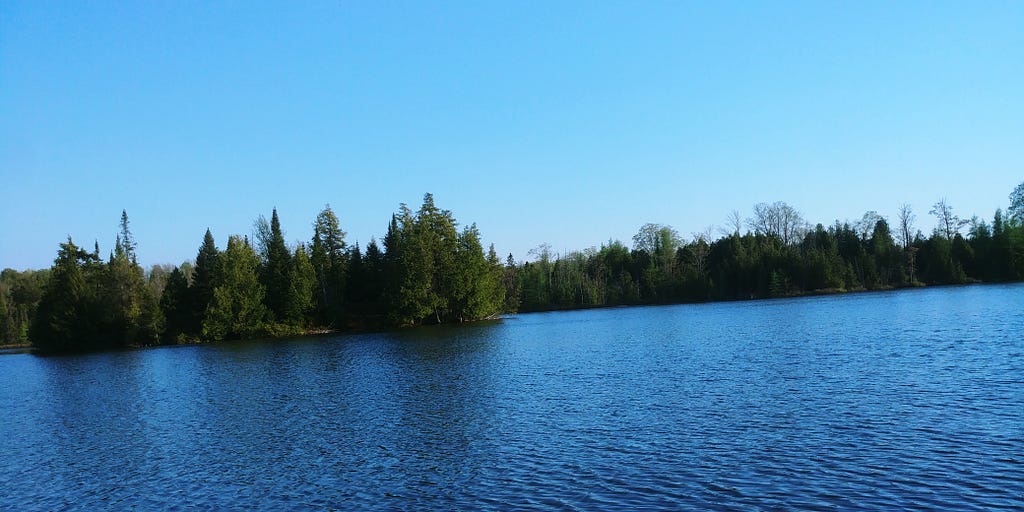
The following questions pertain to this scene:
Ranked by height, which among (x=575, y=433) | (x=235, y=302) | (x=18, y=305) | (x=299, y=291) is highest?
(x=18, y=305)

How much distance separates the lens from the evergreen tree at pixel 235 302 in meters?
93.2

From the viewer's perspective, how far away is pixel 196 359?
210ft

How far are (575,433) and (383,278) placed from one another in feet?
289

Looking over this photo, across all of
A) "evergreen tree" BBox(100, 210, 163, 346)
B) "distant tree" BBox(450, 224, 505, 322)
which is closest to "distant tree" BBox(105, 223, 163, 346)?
"evergreen tree" BBox(100, 210, 163, 346)

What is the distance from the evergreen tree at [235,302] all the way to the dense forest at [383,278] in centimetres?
17

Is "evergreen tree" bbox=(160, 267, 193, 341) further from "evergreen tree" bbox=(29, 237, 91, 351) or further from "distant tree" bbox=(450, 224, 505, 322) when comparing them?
"distant tree" bbox=(450, 224, 505, 322)

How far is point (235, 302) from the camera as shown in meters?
95.0

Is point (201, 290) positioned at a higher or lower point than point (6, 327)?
higher

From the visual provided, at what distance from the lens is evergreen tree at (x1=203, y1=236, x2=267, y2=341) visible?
306 ft

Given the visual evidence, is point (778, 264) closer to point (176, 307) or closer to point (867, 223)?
point (867, 223)

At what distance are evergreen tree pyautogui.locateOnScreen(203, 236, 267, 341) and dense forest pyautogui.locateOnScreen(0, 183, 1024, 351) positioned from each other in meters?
0.17

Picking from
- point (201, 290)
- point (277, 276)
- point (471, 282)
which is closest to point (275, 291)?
point (277, 276)

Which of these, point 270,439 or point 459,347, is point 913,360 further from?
point 459,347

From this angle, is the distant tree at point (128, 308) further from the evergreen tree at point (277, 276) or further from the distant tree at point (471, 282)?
the distant tree at point (471, 282)
